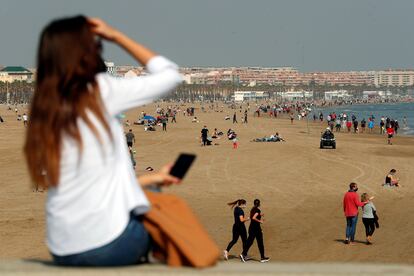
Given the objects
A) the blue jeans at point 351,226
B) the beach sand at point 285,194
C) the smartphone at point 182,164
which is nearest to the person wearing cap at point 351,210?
the blue jeans at point 351,226

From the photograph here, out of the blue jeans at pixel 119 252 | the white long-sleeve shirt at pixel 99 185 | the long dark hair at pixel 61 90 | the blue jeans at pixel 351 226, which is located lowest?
the blue jeans at pixel 351 226

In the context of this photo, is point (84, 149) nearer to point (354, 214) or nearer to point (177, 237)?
point (177, 237)

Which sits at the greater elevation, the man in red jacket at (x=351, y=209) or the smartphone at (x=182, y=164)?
the smartphone at (x=182, y=164)

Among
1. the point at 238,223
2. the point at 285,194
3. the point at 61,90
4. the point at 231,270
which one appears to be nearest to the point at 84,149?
the point at 61,90

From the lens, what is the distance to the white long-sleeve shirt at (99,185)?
3.47 meters

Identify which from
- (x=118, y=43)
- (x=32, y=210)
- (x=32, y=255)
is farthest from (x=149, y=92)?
(x=32, y=210)

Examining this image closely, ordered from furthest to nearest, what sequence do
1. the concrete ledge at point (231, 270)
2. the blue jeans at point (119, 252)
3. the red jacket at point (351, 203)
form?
the red jacket at point (351, 203) → the blue jeans at point (119, 252) → the concrete ledge at point (231, 270)

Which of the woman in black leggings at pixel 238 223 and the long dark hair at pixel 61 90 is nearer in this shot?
the long dark hair at pixel 61 90

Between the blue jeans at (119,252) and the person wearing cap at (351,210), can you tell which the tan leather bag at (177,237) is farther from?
the person wearing cap at (351,210)

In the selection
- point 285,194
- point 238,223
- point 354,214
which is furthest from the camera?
point 285,194

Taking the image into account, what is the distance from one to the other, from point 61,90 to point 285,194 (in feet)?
67.9

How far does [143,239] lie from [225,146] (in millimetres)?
38745

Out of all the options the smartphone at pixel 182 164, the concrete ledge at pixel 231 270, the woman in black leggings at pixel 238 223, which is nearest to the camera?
the concrete ledge at pixel 231 270

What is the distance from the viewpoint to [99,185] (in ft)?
11.4
